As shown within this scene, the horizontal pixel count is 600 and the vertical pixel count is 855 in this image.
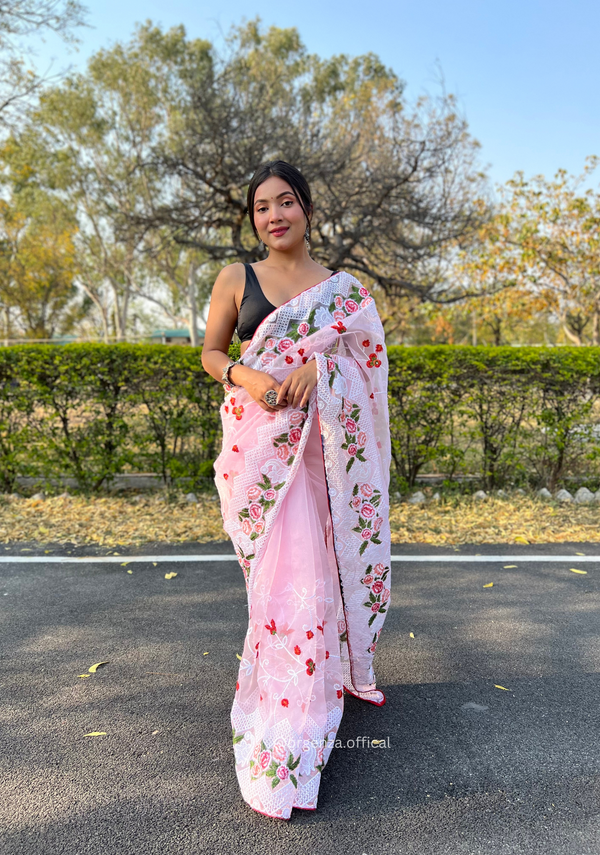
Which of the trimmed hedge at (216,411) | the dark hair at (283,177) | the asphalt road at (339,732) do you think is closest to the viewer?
the asphalt road at (339,732)

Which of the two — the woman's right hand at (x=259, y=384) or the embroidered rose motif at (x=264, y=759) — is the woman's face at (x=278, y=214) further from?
the embroidered rose motif at (x=264, y=759)

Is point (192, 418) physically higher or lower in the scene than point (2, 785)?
higher

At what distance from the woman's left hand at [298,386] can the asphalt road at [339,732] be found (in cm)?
134

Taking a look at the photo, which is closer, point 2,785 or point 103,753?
point 2,785

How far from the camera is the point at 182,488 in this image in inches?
238

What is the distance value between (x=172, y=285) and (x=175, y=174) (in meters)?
26.4

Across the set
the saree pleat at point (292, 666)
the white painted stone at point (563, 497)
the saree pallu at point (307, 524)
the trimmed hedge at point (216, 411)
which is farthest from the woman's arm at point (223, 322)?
the white painted stone at point (563, 497)

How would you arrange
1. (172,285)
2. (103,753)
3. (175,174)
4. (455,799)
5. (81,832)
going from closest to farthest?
(81,832) < (455,799) < (103,753) < (175,174) < (172,285)

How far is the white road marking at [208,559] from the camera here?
175 inches

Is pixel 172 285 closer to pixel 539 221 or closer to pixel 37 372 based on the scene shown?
pixel 539 221

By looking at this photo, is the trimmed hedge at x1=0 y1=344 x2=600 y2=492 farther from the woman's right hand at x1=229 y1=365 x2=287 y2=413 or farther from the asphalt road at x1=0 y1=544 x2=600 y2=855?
the woman's right hand at x1=229 y1=365 x2=287 y2=413

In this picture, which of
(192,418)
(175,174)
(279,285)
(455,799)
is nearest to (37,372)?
(192,418)

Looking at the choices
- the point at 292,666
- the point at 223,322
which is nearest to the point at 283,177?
the point at 223,322

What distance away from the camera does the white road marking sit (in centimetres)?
445
